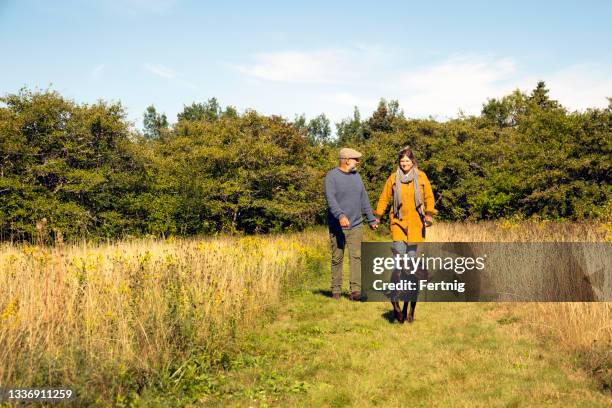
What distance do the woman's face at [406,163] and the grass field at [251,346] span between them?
214 cm

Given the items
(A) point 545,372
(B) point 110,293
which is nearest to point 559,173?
(A) point 545,372

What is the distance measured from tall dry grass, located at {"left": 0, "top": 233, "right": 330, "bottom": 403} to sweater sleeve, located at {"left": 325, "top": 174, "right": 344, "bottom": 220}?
178 cm

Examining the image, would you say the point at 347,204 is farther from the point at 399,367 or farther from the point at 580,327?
the point at 580,327

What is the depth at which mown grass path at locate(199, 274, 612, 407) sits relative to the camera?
4.17 meters

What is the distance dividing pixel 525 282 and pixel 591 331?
9.03 feet

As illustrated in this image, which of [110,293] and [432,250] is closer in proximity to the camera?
[110,293]

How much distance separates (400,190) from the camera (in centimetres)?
679

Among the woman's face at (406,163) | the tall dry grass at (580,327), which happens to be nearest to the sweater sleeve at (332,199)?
the woman's face at (406,163)

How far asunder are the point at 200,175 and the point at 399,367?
15.4 metres

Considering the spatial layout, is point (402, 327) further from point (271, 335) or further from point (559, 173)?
point (559, 173)

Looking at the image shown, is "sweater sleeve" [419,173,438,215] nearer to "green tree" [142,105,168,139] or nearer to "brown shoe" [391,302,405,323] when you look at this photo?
"brown shoe" [391,302,405,323]

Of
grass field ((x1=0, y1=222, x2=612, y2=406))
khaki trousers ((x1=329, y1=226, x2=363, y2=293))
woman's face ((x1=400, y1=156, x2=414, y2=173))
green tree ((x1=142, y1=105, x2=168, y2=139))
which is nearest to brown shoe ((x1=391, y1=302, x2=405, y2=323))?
grass field ((x1=0, y1=222, x2=612, y2=406))

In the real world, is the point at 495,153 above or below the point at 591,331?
above

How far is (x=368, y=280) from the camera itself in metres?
9.56
